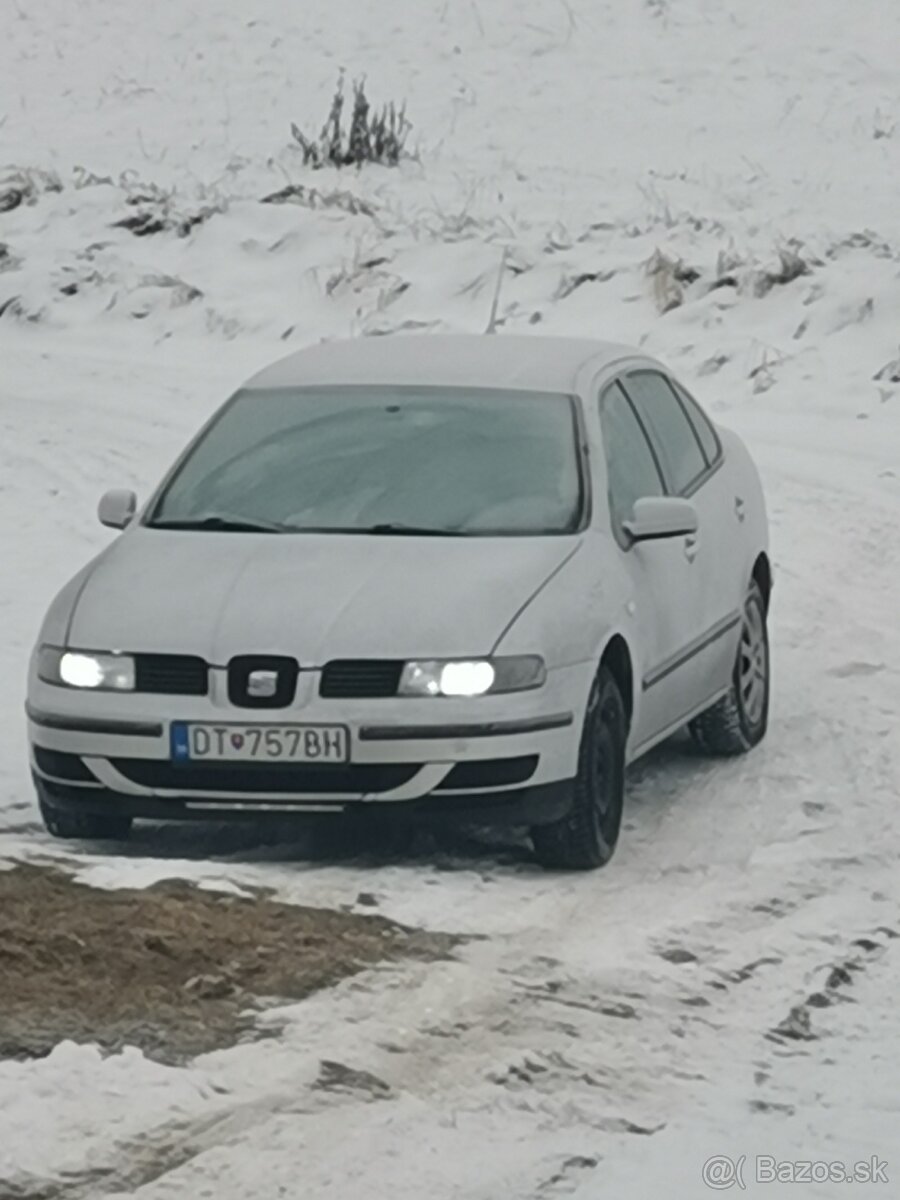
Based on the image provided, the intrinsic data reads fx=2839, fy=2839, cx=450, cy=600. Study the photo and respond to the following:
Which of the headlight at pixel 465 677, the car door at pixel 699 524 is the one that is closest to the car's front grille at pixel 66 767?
the headlight at pixel 465 677

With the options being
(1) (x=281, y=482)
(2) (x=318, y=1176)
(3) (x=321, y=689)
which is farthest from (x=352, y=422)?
(2) (x=318, y=1176)

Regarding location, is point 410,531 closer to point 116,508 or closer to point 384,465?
point 384,465

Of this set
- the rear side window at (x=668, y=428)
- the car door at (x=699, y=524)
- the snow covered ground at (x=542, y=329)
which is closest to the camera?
the snow covered ground at (x=542, y=329)

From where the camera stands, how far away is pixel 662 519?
8.45m

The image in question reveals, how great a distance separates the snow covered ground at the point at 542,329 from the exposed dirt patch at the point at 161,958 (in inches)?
5.3

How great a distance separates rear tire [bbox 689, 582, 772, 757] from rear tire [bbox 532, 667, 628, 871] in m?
1.47

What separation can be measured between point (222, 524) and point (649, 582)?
4.27ft

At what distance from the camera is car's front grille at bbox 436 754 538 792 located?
7672 mm

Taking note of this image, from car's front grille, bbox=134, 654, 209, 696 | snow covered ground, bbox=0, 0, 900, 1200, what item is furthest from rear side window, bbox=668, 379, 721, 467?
car's front grille, bbox=134, 654, 209, 696

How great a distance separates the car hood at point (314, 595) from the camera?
769cm

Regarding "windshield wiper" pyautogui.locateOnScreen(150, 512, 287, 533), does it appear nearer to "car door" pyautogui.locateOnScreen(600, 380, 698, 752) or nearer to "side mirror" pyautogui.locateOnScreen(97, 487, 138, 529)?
"side mirror" pyautogui.locateOnScreen(97, 487, 138, 529)

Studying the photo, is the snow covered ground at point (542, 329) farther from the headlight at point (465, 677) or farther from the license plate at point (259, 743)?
the headlight at point (465, 677)

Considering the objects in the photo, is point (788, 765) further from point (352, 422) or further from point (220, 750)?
point (220, 750)

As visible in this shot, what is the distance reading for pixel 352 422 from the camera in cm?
892
